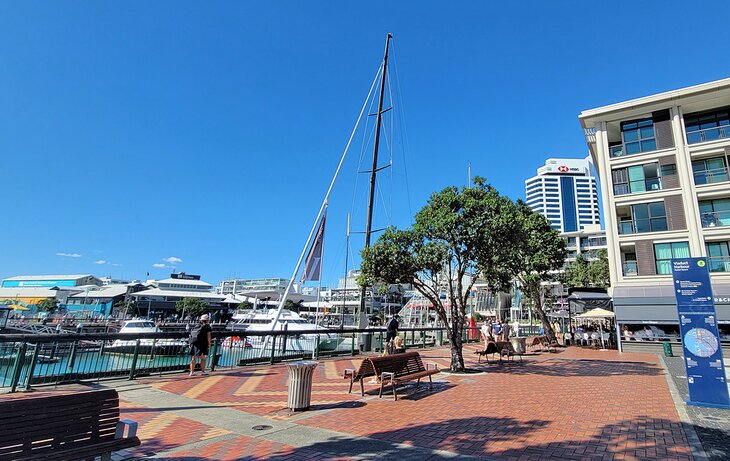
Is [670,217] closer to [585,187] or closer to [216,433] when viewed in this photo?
[216,433]

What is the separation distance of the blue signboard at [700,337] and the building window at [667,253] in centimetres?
1920

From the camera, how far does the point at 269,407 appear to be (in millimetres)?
7617

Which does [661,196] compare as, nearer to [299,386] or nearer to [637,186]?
[637,186]

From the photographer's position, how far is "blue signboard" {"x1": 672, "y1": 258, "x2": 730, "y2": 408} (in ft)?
25.7

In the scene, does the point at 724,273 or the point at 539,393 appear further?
the point at 724,273

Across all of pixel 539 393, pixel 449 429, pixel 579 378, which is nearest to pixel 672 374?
pixel 579 378

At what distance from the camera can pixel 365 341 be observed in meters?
17.5

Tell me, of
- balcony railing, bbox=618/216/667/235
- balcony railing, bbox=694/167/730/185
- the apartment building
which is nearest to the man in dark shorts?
the apartment building

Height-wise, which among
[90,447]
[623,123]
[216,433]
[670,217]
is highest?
[623,123]

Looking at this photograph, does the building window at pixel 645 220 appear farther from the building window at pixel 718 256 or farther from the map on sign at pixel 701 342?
the map on sign at pixel 701 342

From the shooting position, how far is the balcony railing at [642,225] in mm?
24938

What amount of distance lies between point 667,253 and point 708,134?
8.44m

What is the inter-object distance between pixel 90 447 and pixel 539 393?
8758 mm

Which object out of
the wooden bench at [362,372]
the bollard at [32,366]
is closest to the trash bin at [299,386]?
the wooden bench at [362,372]
